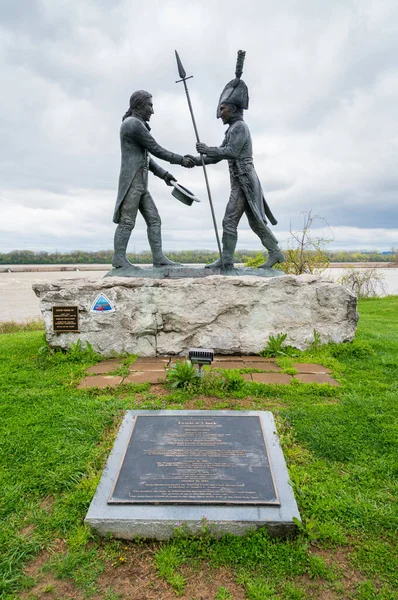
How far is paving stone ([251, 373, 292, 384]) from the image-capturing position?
13.4 ft

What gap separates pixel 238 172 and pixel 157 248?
5.36 ft

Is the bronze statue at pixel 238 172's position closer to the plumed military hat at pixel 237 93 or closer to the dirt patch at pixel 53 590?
the plumed military hat at pixel 237 93

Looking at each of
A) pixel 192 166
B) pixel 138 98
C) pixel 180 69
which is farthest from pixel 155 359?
pixel 180 69

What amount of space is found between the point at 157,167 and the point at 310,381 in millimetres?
3785

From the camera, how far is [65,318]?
5027mm

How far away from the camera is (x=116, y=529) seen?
6.79 ft

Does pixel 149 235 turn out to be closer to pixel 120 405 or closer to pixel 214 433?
pixel 120 405

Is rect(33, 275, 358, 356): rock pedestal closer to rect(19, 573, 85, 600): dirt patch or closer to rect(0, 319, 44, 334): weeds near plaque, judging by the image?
rect(19, 573, 85, 600): dirt patch

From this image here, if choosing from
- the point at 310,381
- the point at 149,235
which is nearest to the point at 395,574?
the point at 310,381

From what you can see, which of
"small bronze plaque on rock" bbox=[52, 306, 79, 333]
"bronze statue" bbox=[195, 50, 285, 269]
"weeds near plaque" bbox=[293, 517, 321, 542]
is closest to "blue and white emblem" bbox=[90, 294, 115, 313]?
"small bronze plaque on rock" bbox=[52, 306, 79, 333]

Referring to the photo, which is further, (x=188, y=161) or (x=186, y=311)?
(x=188, y=161)

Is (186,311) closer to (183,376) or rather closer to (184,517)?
(183,376)

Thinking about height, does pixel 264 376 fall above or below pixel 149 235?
below

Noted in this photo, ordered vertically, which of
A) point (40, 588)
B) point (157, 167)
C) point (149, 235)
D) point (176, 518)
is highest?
point (157, 167)
